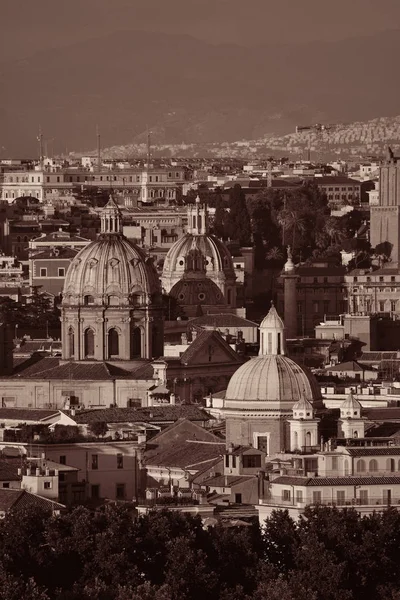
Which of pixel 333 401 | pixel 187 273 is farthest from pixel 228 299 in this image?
pixel 333 401

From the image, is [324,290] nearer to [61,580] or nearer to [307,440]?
[307,440]

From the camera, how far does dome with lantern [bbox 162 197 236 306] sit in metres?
171

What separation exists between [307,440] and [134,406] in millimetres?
29099

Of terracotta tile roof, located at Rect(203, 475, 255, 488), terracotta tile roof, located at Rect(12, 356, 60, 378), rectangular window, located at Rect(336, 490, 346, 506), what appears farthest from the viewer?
terracotta tile roof, located at Rect(12, 356, 60, 378)

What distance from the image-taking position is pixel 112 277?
140 meters

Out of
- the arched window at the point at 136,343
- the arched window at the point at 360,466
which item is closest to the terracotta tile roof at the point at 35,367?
the arched window at the point at 136,343

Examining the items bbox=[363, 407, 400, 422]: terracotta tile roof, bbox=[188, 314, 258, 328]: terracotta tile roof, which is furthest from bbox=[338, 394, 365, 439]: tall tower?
bbox=[188, 314, 258, 328]: terracotta tile roof

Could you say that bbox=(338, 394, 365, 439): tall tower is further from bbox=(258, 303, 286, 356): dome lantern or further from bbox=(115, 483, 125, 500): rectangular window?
bbox=(115, 483, 125, 500): rectangular window

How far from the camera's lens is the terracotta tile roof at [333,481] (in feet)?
306

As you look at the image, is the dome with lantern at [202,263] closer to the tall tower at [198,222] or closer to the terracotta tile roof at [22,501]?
the tall tower at [198,222]

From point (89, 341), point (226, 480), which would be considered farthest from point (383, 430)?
point (89, 341)

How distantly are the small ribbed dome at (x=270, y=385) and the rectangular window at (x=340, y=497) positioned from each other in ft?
49.4

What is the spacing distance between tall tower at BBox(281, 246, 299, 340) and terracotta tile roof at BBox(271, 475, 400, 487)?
2768 inches

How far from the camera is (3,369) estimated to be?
459ft
